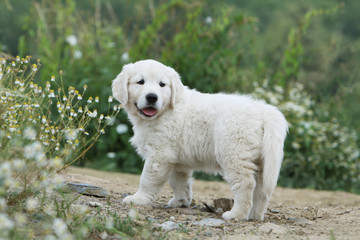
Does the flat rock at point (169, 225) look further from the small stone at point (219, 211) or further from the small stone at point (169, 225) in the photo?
the small stone at point (219, 211)

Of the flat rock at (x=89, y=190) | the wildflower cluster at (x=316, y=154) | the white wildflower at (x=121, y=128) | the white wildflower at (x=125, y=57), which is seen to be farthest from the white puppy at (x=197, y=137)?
the white wildflower at (x=125, y=57)

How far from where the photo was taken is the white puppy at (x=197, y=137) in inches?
167

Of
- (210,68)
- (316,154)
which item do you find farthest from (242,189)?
(210,68)

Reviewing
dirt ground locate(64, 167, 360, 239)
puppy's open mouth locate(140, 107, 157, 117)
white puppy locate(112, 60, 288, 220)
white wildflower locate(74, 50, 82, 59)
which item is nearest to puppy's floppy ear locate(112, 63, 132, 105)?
white puppy locate(112, 60, 288, 220)

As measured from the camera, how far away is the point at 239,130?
169 inches

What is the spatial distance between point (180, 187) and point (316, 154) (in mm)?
4333

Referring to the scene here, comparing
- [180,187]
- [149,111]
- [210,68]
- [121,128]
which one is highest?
[210,68]

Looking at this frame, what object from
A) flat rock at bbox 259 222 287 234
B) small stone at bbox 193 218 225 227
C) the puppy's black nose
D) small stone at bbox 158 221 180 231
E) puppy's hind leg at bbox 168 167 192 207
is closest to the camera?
small stone at bbox 158 221 180 231

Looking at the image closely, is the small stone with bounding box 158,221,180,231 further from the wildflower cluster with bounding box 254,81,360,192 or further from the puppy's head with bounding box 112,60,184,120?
the wildflower cluster with bounding box 254,81,360,192

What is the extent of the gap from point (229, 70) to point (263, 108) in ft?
16.6

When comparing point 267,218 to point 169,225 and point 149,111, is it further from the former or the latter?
point 149,111

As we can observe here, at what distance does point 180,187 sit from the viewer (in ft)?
16.2

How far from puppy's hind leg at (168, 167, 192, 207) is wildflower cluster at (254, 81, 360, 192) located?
12.6ft

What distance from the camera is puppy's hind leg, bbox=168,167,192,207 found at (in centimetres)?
493
